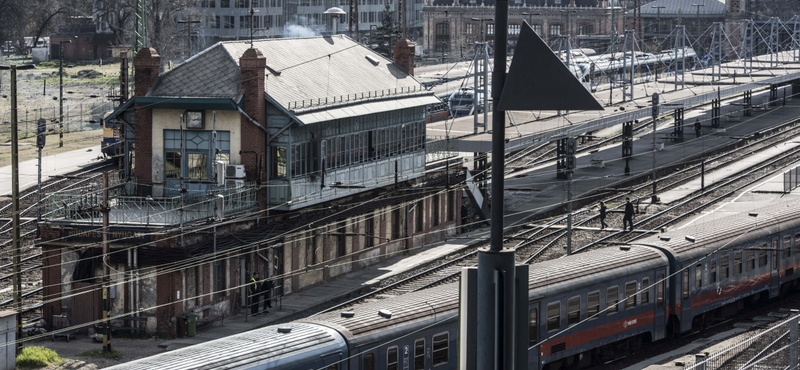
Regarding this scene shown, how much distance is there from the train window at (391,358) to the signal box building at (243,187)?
35.3ft

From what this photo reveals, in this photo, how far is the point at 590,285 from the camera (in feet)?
96.4

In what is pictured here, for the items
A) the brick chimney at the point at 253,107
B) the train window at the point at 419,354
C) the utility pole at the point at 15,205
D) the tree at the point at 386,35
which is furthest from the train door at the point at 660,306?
the tree at the point at 386,35

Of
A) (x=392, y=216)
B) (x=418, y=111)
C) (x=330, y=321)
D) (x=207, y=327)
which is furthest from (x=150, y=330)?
(x=418, y=111)

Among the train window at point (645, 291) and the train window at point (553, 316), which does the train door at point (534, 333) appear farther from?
the train window at point (645, 291)

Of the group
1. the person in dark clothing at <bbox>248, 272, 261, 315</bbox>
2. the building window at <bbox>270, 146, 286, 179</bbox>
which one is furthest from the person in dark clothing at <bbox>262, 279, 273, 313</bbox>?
the building window at <bbox>270, 146, 286, 179</bbox>

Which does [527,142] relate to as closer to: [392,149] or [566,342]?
[392,149]

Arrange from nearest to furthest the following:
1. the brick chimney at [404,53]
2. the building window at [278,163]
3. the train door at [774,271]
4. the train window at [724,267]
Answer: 1. the train window at [724,267]
2. the train door at [774,271]
3. the building window at [278,163]
4. the brick chimney at [404,53]

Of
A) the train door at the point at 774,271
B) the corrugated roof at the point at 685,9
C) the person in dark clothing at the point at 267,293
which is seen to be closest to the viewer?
the person in dark clothing at the point at 267,293

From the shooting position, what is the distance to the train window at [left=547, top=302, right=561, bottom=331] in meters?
28.1

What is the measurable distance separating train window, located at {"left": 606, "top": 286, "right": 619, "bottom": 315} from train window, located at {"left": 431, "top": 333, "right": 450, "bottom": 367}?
18.8 feet

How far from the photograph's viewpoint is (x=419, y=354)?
25.1 metres

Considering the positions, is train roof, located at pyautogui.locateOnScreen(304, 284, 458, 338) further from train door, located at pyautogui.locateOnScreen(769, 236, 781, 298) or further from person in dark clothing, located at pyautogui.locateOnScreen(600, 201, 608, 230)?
person in dark clothing, located at pyautogui.locateOnScreen(600, 201, 608, 230)

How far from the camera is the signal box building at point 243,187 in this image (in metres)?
34.1

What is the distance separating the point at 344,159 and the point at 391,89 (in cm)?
503
